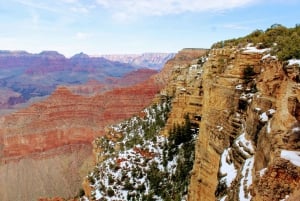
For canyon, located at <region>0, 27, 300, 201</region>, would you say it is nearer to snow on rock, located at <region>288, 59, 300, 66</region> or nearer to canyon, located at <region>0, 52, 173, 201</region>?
snow on rock, located at <region>288, 59, 300, 66</region>

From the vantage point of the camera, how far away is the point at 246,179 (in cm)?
1191

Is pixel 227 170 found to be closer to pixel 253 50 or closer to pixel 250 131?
pixel 250 131

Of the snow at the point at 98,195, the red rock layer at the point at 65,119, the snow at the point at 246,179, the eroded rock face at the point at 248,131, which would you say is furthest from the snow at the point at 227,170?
the red rock layer at the point at 65,119

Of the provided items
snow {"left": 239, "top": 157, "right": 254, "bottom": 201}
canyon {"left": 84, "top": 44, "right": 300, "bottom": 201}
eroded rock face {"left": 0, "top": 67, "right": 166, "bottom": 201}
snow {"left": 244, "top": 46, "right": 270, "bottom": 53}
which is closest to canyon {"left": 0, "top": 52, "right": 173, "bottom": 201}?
eroded rock face {"left": 0, "top": 67, "right": 166, "bottom": 201}

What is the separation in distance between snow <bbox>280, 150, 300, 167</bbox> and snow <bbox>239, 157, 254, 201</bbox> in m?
1.48

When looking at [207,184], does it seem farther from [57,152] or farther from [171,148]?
[57,152]

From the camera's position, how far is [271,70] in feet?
49.4

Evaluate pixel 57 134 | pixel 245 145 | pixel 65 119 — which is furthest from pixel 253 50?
pixel 65 119

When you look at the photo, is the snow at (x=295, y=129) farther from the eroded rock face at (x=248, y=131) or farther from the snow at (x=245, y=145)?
the snow at (x=245, y=145)

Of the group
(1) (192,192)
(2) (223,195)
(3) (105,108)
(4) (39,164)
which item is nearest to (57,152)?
(4) (39,164)

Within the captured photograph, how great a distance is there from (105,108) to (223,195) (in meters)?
85.2

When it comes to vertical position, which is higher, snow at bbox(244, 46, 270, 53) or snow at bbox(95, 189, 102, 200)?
snow at bbox(244, 46, 270, 53)

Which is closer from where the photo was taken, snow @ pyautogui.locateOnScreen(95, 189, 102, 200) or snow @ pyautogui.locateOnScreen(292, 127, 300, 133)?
snow @ pyautogui.locateOnScreen(292, 127, 300, 133)

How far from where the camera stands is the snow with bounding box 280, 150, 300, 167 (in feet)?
32.2
